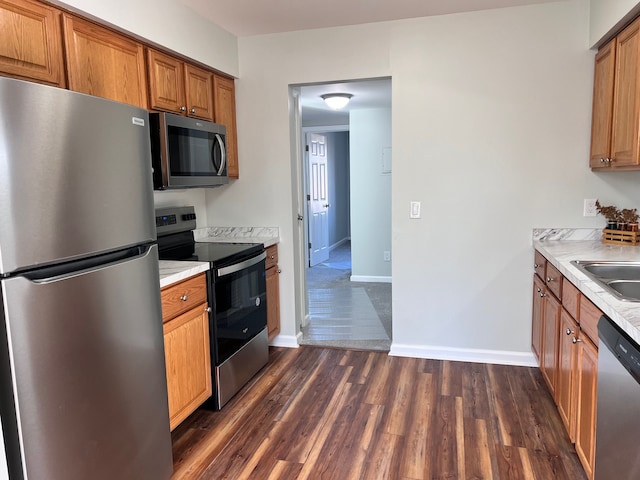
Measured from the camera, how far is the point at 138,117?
5.73ft

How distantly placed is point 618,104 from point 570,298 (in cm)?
118

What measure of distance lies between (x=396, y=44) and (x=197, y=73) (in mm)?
1351

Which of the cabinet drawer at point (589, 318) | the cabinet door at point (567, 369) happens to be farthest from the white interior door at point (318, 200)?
the cabinet drawer at point (589, 318)

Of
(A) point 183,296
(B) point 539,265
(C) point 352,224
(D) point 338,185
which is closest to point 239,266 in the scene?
(A) point 183,296

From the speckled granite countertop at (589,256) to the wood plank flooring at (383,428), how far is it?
84cm

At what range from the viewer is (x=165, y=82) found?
8.79 feet

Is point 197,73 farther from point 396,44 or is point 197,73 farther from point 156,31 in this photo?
point 396,44

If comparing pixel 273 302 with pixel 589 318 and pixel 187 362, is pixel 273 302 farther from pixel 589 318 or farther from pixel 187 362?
pixel 589 318

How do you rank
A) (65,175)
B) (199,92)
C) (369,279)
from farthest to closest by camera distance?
(369,279), (199,92), (65,175)

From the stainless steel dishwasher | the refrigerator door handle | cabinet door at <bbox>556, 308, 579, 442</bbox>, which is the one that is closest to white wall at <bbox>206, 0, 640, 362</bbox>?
cabinet door at <bbox>556, 308, 579, 442</bbox>

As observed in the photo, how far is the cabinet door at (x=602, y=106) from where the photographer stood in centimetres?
262

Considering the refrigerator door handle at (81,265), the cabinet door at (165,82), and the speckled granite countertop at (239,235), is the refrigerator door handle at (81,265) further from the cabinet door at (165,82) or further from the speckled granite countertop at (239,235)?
the speckled granite countertop at (239,235)

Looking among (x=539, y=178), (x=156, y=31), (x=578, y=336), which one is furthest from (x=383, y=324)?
(x=156, y=31)

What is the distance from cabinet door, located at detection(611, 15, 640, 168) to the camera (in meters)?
2.28
